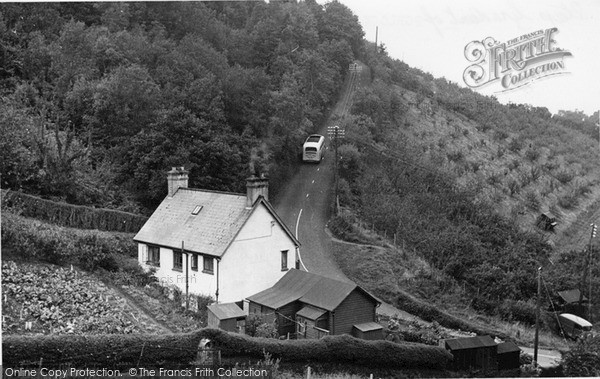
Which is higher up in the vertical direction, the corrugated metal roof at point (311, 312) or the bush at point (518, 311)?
the corrugated metal roof at point (311, 312)

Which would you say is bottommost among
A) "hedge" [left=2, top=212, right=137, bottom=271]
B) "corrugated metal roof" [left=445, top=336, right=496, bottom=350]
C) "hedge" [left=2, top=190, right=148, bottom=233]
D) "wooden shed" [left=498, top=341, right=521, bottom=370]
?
"wooden shed" [left=498, top=341, right=521, bottom=370]

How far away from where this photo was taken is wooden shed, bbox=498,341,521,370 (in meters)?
11.5

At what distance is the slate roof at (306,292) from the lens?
11.3 m

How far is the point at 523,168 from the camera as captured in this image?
1602 cm

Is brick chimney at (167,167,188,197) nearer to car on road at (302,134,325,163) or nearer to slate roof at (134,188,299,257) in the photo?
slate roof at (134,188,299,257)

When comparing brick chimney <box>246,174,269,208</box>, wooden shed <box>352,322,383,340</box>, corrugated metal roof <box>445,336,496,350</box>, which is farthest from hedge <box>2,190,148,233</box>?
corrugated metal roof <box>445,336,496,350</box>

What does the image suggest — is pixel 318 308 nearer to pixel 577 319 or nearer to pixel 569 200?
pixel 577 319

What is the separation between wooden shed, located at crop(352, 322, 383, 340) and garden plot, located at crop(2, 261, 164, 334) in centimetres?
290

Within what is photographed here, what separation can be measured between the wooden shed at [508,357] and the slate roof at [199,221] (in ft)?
12.1

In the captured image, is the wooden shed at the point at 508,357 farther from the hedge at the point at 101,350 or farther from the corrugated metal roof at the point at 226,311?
the hedge at the point at 101,350

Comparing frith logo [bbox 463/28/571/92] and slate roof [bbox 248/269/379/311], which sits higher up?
frith logo [bbox 463/28/571/92]

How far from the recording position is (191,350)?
9.93 m

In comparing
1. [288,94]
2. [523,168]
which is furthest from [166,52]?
[523,168]

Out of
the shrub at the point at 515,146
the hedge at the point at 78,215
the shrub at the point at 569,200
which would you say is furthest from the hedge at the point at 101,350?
the shrub at the point at 515,146
